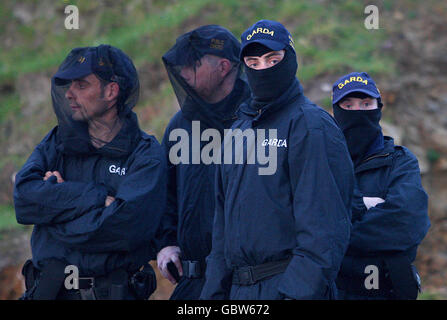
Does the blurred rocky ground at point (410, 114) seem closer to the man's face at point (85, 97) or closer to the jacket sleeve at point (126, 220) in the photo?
the jacket sleeve at point (126, 220)

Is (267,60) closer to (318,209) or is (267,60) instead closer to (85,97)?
(318,209)

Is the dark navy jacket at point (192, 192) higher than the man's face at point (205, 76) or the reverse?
the reverse

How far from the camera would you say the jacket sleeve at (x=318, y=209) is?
3051 millimetres

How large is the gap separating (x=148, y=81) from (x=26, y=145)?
2452mm

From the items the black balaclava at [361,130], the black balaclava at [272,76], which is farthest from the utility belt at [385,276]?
the black balaclava at [272,76]

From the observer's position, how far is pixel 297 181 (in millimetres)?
3254

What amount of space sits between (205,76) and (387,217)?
1.75 m

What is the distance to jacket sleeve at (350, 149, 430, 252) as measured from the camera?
4.07 m

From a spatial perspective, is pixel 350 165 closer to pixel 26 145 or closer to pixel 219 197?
pixel 219 197

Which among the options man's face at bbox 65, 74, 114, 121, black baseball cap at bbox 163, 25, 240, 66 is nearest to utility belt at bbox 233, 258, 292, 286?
man's face at bbox 65, 74, 114, 121

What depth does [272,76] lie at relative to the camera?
11.5 feet

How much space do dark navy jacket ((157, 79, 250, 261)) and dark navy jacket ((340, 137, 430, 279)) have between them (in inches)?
42.5

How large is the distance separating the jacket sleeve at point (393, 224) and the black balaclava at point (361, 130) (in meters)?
0.38
